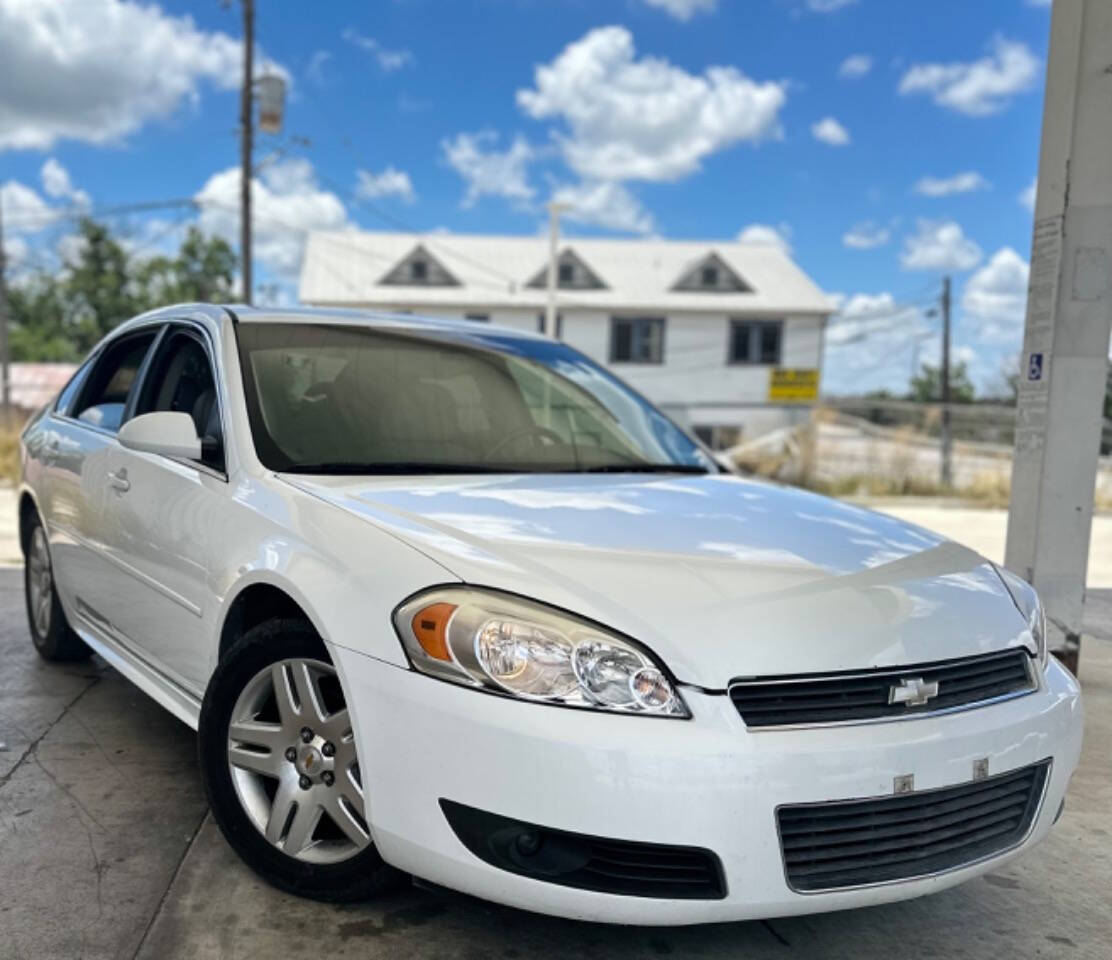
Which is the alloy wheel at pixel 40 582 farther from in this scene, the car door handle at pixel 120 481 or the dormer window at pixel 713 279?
the dormer window at pixel 713 279

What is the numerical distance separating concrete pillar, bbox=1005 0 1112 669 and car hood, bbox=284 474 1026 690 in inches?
81.9

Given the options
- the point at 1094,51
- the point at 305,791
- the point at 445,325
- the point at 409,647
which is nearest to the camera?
the point at 409,647

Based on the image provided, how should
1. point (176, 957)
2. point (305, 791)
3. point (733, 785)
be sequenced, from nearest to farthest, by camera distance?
point (733, 785), point (176, 957), point (305, 791)

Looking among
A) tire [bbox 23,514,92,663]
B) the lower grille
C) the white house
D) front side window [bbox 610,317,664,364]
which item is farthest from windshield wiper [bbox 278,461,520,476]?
front side window [bbox 610,317,664,364]

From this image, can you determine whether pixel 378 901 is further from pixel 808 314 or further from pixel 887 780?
pixel 808 314

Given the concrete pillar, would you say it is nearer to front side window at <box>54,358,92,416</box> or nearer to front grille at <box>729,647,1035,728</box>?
front grille at <box>729,647,1035,728</box>

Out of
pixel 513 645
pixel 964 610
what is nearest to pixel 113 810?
pixel 513 645

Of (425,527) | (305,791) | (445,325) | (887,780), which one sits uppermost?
(445,325)

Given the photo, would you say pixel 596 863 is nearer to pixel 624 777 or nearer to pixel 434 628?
pixel 624 777

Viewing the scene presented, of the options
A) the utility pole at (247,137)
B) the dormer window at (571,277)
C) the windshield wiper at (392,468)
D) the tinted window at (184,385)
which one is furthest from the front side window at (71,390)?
the dormer window at (571,277)

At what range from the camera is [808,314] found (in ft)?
106

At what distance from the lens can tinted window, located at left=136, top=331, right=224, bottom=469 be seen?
10.5 feet

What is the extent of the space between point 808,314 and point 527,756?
31877 mm

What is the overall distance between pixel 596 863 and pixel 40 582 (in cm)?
358
